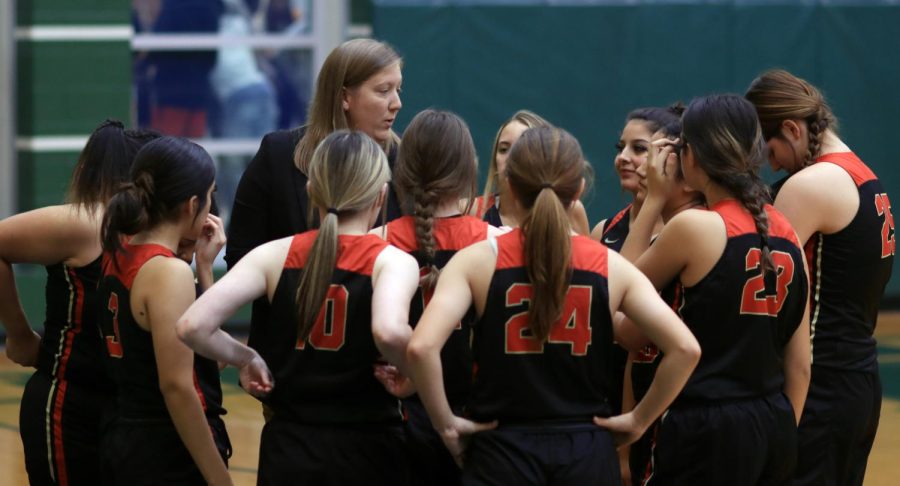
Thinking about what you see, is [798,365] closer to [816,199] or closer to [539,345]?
[816,199]

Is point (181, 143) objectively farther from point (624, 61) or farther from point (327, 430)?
point (624, 61)

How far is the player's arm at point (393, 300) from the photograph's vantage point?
3080 millimetres

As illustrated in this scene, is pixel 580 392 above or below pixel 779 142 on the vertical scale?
below

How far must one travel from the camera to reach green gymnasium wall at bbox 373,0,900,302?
10.1 meters

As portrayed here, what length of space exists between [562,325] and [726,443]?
0.65 m

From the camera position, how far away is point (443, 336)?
308 cm

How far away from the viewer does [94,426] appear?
3.83 m

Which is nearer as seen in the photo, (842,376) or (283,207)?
(842,376)

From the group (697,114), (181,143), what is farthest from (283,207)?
(697,114)

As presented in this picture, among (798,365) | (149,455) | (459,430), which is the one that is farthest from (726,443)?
(149,455)

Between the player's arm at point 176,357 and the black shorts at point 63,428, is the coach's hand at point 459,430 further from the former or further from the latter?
the black shorts at point 63,428

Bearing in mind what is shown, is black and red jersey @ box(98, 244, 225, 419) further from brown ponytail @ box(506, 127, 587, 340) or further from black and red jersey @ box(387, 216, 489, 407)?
brown ponytail @ box(506, 127, 587, 340)

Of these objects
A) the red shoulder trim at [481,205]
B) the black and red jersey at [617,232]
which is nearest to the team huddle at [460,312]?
the black and red jersey at [617,232]

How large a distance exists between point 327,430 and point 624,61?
761cm
